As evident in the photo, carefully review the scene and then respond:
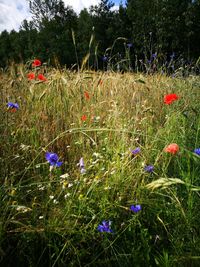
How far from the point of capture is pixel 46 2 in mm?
32844

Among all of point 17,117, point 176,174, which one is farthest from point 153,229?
point 17,117

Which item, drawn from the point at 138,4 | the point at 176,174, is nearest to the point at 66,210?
the point at 176,174

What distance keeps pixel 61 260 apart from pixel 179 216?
57 centimetres

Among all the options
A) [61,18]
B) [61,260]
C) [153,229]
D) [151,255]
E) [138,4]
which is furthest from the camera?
[61,18]

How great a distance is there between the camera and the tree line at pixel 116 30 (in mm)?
18688

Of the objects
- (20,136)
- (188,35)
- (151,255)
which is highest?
(188,35)

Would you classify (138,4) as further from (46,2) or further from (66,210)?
(66,210)

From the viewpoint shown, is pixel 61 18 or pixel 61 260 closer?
pixel 61 260

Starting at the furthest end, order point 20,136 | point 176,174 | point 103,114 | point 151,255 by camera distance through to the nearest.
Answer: point 103,114 < point 20,136 < point 176,174 < point 151,255

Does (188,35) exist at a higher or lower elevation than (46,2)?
lower

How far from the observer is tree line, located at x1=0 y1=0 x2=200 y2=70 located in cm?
1869

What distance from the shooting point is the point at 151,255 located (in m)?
1.43

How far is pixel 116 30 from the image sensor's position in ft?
79.4

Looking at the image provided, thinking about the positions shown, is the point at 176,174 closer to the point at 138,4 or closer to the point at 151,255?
the point at 151,255
